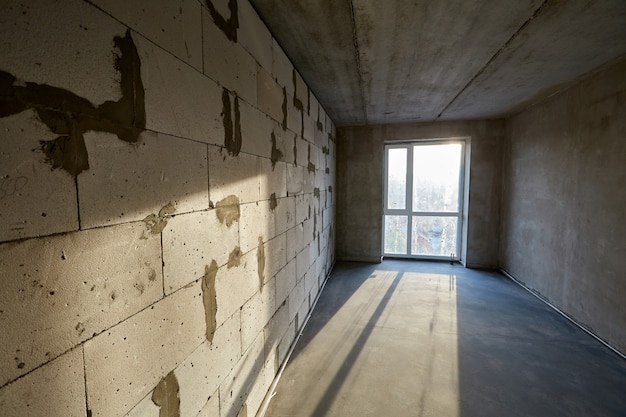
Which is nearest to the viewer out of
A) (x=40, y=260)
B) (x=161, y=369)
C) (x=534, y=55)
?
(x=40, y=260)

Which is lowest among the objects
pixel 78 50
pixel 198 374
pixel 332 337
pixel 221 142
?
pixel 332 337

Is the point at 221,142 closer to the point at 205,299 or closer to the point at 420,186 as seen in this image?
the point at 205,299

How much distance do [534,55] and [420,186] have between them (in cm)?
319

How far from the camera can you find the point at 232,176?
60.7 inches

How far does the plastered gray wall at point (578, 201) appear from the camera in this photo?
2.62 meters

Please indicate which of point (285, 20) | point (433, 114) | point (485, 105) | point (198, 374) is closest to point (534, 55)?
point (485, 105)

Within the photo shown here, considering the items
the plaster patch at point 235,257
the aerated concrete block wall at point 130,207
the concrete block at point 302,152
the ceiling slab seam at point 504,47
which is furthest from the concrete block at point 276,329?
the ceiling slab seam at point 504,47

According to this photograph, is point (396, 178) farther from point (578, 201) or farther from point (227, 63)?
point (227, 63)

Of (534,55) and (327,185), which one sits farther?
(327,185)

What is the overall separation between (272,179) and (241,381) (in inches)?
55.5

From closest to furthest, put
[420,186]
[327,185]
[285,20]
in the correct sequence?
[285,20] < [327,185] < [420,186]

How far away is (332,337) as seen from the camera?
2.90 meters

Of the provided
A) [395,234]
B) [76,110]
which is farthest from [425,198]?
[76,110]

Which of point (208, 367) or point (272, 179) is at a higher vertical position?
point (272, 179)
